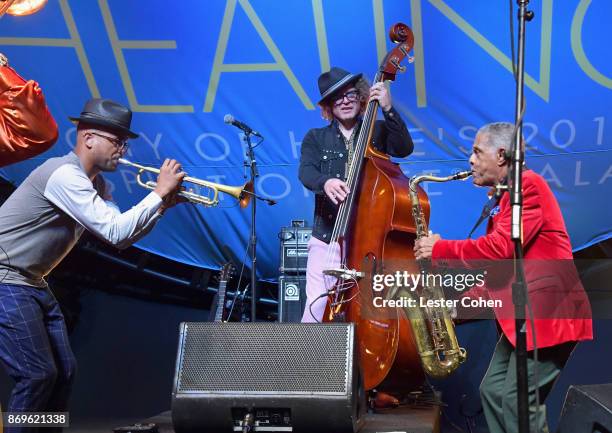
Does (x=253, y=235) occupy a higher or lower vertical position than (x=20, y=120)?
higher

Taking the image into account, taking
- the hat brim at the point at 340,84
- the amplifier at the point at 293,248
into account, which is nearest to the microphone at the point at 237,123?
the amplifier at the point at 293,248

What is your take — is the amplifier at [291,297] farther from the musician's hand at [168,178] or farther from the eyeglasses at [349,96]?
the musician's hand at [168,178]

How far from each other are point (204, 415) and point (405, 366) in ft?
4.39

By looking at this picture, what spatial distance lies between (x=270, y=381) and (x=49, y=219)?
1.25 metres

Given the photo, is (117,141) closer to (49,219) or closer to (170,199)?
(170,199)

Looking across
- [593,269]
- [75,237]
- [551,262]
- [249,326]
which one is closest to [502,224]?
[551,262]

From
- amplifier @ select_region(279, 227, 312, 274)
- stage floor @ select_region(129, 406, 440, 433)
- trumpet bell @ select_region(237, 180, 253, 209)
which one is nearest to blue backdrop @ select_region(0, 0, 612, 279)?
amplifier @ select_region(279, 227, 312, 274)

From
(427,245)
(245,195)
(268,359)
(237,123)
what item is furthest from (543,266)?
(237,123)

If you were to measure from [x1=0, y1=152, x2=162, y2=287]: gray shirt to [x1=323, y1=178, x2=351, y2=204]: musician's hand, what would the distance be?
1.01m

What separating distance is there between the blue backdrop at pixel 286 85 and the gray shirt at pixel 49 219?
2.21 metres

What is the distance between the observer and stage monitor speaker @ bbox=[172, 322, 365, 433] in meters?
3.09

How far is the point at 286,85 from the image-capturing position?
555cm

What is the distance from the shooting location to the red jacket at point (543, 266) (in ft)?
10.1

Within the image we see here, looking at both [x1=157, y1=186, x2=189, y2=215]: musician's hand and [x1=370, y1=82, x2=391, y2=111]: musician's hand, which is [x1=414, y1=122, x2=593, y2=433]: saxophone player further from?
[x1=157, y1=186, x2=189, y2=215]: musician's hand
